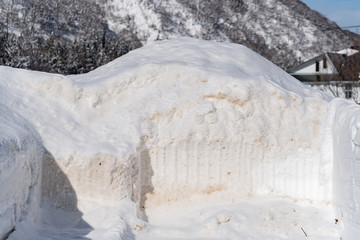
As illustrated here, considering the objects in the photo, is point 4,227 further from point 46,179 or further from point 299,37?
point 299,37

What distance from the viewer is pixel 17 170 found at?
223 inches

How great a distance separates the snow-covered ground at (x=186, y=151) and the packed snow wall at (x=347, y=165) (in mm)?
28

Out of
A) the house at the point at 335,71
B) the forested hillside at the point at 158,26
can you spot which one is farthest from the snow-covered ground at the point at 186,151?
the forested hillside at the point at 158,26

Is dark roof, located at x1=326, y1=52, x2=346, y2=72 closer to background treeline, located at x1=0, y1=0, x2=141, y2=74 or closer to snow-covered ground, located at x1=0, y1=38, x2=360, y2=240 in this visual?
background treeline, located at x1=0, y1=0, x2=141, y2=74

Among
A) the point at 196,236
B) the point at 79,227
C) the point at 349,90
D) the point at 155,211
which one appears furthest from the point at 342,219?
the point at 349,90

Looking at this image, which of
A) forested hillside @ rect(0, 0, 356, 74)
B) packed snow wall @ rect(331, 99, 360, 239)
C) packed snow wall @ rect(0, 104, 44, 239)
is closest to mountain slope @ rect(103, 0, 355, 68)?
forested hillside @ rect(0, 0, 356, 74)

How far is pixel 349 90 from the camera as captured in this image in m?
30.4

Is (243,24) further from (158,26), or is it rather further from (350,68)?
(350,68)

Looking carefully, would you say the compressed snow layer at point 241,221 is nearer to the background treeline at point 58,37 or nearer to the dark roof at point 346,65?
the dark roof at point 346,65

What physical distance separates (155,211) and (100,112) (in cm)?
173

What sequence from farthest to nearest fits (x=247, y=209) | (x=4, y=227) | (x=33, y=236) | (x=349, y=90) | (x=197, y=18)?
1. (x=197, y=18)
2. (x=349, y=90)
3. (x=247, y=209)
4. (x=33, y=236)
5. (x=4, y=227)

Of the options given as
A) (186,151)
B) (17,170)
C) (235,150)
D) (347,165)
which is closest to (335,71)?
(235,150)

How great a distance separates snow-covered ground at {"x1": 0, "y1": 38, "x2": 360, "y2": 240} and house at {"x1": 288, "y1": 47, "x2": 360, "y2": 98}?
22.6 metres

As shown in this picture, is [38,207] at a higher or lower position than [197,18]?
lower
